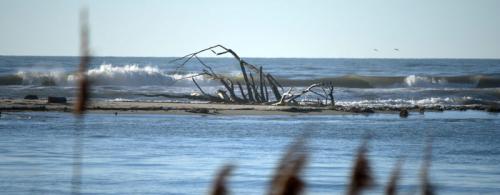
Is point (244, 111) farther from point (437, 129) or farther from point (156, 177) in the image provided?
point (156, 177)

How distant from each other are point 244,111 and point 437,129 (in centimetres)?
582

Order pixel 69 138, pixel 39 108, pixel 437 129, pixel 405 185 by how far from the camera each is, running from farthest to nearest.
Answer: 1. pixel 39 108
2. pixel 437 129
3. pixel 69 138
4. pixel 405 185

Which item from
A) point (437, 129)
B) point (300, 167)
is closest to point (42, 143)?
point (437, 129)

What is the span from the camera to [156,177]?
34.7 ft

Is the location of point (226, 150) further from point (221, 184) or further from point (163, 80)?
point (163, 80)

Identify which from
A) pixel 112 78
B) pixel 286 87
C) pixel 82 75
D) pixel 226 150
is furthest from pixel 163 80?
pixel 82 75

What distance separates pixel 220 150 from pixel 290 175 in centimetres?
1204

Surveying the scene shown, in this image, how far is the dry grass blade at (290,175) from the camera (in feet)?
6.33

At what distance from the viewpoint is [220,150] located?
45.9 feet

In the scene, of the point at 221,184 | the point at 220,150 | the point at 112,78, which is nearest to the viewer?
the point at 221,184

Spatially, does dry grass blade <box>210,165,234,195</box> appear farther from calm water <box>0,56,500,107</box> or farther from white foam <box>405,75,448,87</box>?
white foam <box>405,75,448,87</box>

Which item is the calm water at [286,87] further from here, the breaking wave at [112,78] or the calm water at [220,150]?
the calm water at [220,150]

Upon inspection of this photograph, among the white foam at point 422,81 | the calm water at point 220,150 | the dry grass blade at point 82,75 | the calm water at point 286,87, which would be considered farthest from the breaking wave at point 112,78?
the dry grass blade at point 82,75

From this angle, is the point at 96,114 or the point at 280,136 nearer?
the point at 280,136
